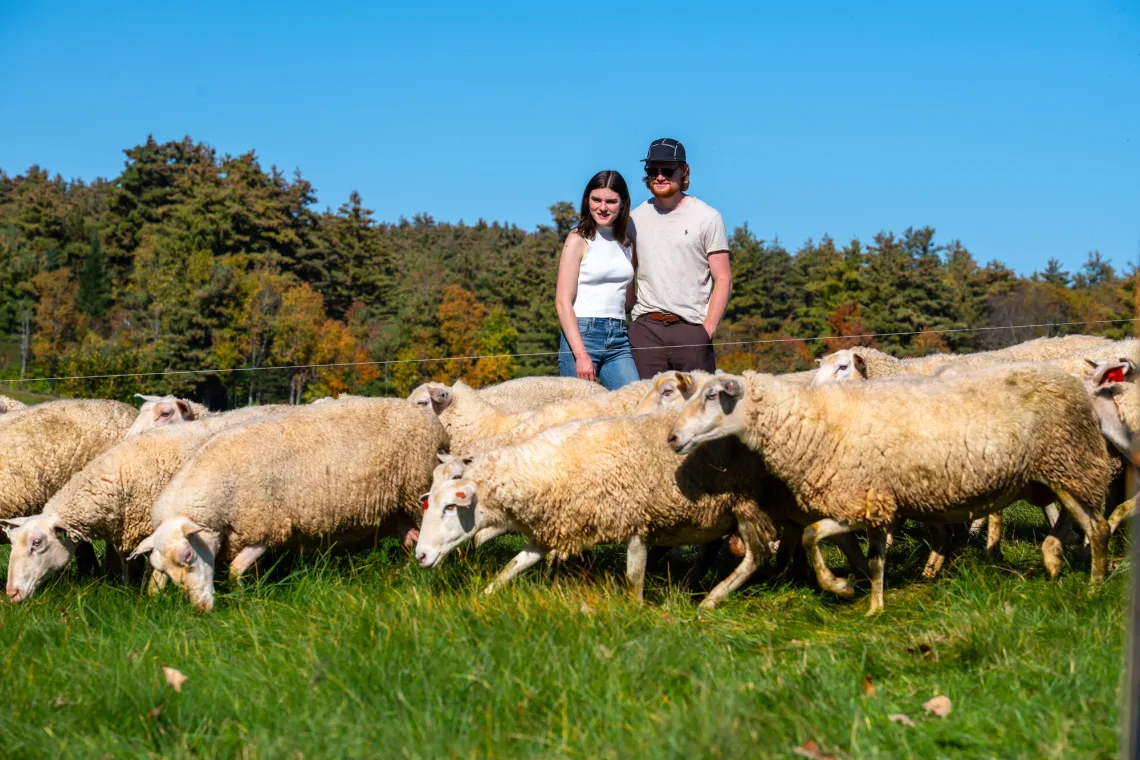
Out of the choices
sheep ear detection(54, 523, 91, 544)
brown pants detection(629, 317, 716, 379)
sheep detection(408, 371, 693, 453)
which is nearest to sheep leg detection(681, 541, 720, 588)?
sheep detection(408, 371, 693, 453)

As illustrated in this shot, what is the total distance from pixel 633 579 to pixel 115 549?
3741 millimetres

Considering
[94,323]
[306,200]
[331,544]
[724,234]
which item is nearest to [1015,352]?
[724,234]

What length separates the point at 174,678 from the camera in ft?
14.8

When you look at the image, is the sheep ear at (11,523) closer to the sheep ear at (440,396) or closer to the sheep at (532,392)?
the sheep ear at (440,396)

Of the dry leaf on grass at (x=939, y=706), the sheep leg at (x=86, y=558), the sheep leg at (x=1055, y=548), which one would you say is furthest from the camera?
the sheep leg at (x=86, y=558)

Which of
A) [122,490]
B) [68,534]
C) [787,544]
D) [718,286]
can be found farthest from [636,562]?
[68,534]

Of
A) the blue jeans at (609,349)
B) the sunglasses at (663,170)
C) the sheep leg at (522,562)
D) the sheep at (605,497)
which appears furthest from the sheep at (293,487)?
the sunglasses at (663,170)

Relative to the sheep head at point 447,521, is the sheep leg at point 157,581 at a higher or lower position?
lower

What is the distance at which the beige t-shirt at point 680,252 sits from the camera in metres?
7.29

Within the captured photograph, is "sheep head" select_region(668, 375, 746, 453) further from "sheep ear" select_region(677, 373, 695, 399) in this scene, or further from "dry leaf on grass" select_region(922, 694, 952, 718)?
"dry leaf on grass" select_region(922, 694, 952, 718)

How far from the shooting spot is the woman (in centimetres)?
743

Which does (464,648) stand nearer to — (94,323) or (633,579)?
(633,579)

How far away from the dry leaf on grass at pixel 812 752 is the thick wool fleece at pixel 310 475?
163 inches

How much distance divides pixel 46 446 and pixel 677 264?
467 cm
